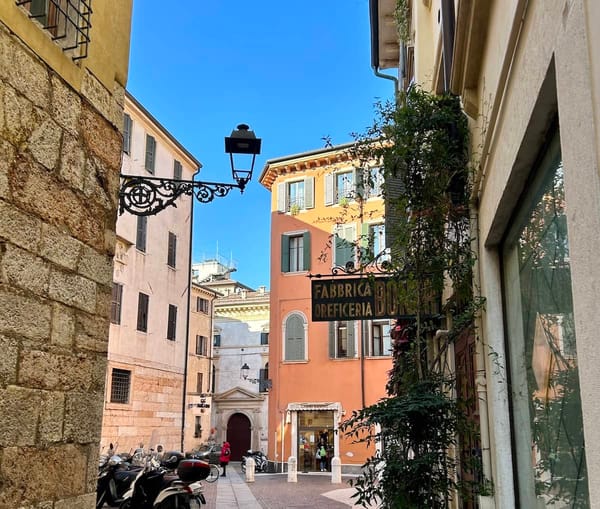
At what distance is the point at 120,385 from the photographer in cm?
2256

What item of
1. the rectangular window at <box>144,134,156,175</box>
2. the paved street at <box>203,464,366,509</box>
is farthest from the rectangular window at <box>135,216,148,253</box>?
the paved street at <box>203,464,366,509</box>

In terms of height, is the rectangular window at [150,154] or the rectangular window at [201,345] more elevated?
the rectangular window at [150,154]

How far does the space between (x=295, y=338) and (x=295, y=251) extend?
3.77 metres

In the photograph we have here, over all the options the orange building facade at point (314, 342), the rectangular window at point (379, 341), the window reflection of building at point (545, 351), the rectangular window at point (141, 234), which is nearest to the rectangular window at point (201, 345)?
the orange building facade at point (314, 342)

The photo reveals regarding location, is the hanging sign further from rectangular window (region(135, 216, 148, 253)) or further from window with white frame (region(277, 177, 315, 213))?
window with white frame (region(277, 177, 315, 213))

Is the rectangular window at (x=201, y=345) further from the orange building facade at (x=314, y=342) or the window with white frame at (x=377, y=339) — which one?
the window with white frame at (x=377, y=339)

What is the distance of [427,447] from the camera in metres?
4.56

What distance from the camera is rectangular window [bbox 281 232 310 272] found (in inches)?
1104

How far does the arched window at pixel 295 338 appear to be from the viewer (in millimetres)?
27234

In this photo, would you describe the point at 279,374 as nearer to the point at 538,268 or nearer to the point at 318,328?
the point at 318,328

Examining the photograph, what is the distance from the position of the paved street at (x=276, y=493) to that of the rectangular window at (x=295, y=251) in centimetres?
877

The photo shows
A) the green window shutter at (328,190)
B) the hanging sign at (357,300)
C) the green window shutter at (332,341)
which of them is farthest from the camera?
the green window shutter at (328,190)

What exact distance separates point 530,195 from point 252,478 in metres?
19.8

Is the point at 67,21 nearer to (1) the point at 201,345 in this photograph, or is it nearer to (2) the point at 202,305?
(1) the point at 201,345
